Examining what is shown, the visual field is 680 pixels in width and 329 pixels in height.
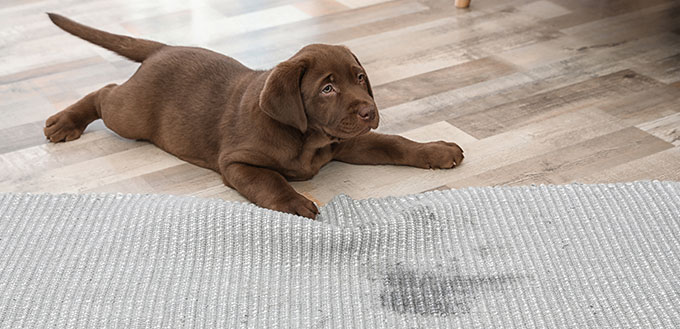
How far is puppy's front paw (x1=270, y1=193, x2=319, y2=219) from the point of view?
1.68m

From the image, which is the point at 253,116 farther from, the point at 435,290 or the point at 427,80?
the point at 427,80

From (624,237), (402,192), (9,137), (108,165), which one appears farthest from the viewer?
(9,137)

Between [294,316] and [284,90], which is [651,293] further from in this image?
[284,90]

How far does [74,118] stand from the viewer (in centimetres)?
211

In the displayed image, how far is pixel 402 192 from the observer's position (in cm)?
186

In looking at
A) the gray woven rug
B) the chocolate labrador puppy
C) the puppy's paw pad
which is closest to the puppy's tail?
the chocolate labrador puppy

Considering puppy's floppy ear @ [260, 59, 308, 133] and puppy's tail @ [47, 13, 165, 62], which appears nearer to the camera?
puppy's floppy ear @ [260, 59, 308, 133]

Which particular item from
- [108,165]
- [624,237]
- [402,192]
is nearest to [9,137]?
[108,165]

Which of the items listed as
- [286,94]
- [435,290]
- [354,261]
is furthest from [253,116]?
[435,290]

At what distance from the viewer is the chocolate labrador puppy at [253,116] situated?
1.69 metres

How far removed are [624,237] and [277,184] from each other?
71 centimetres

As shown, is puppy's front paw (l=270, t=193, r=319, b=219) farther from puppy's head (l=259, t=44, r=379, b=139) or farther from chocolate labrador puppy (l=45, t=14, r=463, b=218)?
puppy's head (l=259, t=44, r=379, b=139)

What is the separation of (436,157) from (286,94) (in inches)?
17.1

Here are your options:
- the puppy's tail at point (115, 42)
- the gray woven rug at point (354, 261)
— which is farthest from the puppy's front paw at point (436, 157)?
the puppy's tail at point (115, 42)
